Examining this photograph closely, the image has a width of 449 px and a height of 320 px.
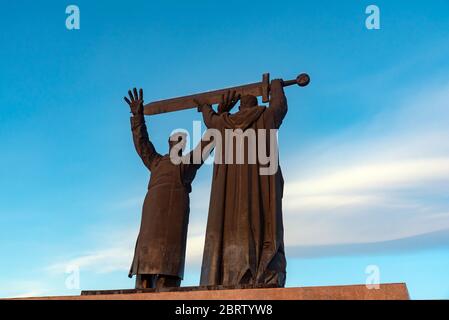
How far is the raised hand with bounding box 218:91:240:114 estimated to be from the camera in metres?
9.36

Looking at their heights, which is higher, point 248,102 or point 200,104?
point 200,104

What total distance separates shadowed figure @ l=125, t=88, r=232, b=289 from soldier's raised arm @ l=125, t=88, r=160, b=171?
24cm

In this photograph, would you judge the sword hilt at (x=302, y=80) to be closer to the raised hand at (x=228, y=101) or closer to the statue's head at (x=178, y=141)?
the raised hand at (x=228, y=101)

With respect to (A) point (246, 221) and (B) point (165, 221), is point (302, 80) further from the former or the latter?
(B) point (165, 221)

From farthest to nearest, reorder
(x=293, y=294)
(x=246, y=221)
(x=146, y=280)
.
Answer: (x=146, y=280) → (x=246, y=221) → (x=293, y=294)

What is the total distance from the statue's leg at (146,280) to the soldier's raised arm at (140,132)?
204 cm

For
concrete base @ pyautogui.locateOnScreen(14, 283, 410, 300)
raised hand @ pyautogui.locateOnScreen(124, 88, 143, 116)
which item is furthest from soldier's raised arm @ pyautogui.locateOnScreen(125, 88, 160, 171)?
concrete base @ pyautogui.locateOnScreen(14, 283, 410, 300)

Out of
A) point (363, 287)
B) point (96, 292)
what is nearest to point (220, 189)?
point (96, 292)

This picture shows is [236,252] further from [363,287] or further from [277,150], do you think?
[363,287]

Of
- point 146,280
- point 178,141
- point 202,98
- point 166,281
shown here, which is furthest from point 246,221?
point 202,98

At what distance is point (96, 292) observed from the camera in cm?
711

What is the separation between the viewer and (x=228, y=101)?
940 centimetres

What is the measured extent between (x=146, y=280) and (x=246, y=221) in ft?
7.55
